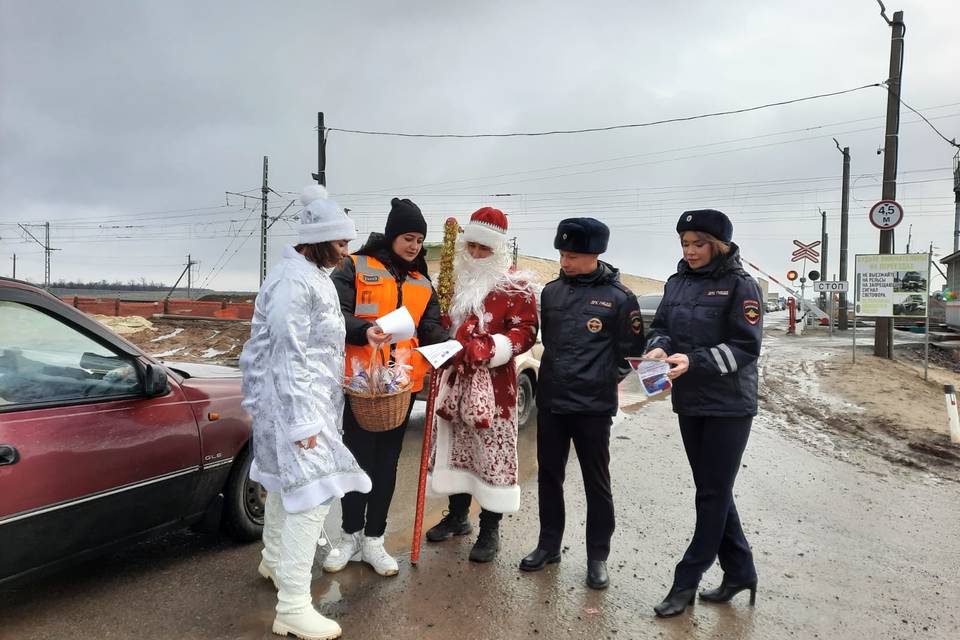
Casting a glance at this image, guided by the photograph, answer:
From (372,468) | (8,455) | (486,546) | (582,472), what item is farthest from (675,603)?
(8,455)

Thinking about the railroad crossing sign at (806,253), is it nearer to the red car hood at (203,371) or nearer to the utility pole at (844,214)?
the utility pole at (844,214)

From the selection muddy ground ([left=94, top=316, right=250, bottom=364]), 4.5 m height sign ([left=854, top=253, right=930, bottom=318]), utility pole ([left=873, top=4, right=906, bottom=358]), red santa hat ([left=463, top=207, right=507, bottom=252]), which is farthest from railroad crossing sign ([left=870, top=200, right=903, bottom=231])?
muddy ground ([left=94, top=316, right=250, bottom=364])

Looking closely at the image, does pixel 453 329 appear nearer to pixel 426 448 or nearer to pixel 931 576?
pixel 426 448

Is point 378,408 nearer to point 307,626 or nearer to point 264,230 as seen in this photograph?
point 307,626

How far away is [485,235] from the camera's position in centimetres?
361

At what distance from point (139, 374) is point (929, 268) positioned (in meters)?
12.4

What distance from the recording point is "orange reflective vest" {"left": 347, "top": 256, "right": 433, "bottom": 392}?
3.29 meters

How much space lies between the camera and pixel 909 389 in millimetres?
9844

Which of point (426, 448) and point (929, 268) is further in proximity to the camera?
point (929, 268)

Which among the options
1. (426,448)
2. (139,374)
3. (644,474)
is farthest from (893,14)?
(139,374)

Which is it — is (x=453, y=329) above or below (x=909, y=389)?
above

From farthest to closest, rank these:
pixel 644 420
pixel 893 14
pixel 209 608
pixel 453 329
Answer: pixel 893 14
pixel 644 420
pixel 453 329
pixel 209 608

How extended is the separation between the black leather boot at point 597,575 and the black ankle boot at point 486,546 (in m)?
0.58

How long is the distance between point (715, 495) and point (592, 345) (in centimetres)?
95
